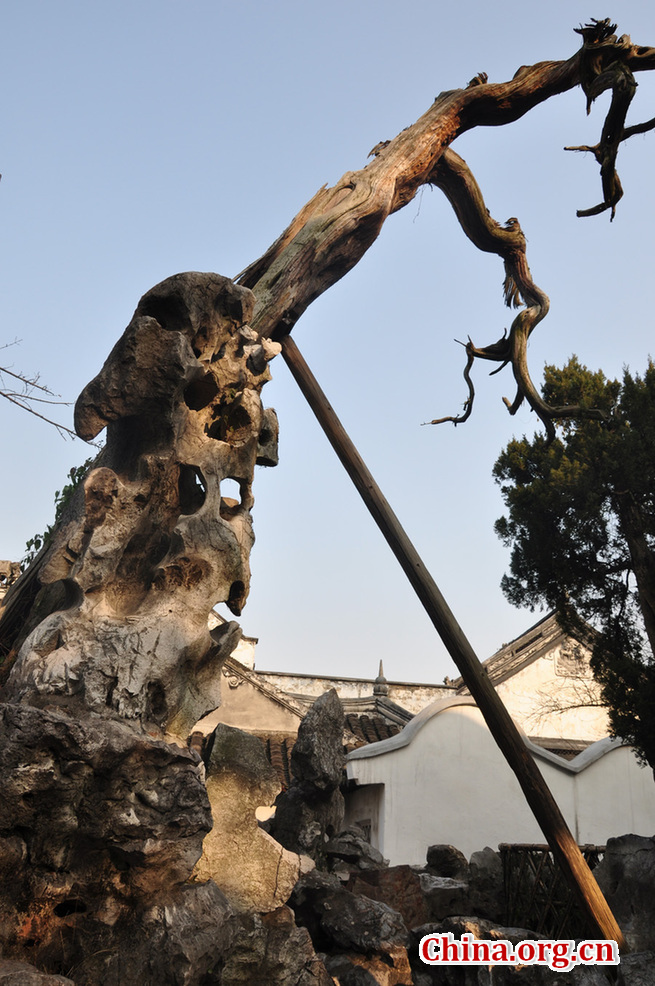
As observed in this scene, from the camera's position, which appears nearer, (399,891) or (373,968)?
(373,968)

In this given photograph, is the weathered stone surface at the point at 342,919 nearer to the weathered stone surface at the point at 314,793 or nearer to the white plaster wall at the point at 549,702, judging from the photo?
the weathered stone surface at the point at 314,793

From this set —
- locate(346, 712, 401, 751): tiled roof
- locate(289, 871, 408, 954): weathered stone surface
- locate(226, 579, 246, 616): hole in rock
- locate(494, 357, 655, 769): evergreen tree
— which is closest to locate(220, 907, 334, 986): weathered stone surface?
locate(289, 871, 408, 954): weathered stone surface

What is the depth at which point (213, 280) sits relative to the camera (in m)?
4.48

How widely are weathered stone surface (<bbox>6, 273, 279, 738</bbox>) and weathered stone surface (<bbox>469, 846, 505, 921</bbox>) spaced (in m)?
3.43

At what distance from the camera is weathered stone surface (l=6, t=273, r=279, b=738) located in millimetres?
3650

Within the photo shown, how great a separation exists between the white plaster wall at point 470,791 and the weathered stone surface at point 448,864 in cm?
189

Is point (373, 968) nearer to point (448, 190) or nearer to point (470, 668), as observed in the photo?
point (470, 668)

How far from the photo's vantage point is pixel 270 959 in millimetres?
3502

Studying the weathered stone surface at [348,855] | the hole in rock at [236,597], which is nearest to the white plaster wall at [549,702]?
the weathered stone surface at [348,855]

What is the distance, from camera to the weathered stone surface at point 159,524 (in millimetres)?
3650

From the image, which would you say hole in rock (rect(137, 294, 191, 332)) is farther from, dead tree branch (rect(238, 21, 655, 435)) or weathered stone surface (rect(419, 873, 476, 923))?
weathered stone surface (rect(419, 873, 476, 923))

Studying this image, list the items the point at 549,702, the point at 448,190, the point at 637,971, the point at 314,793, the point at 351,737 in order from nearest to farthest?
the point at 637,971 → the point at 314,793 → the point at 448,190 → the point at 351,737 → the point at 549,702

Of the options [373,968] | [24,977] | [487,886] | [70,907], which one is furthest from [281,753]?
[24,977]

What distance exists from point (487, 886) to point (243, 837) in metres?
3.38
